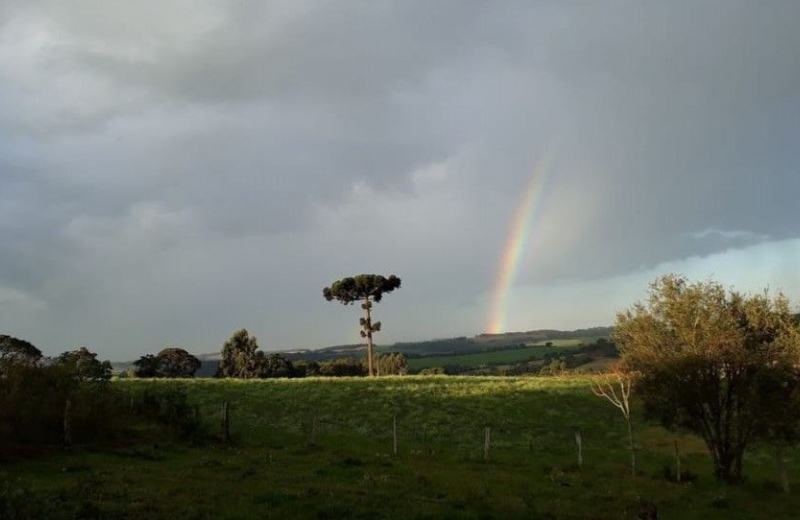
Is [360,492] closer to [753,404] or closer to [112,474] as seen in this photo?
[112,474]

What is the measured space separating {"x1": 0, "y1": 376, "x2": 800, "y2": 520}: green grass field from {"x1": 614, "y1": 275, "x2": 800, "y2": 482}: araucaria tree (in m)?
2.31

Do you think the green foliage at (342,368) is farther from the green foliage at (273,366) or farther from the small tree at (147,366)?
the small tree at (147,366)

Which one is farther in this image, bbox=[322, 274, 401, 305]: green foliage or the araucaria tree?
bbox=[322, 274, 401, 305]: green foliage

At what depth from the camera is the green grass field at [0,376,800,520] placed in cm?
1603

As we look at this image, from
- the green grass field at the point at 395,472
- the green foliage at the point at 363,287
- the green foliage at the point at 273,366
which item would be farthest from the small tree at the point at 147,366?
the green grass field at the point at 395,472

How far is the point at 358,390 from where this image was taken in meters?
58.5

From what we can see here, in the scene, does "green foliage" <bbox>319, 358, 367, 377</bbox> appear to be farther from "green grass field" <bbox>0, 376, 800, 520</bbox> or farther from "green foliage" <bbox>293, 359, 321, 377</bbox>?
"green grass field" <bbox>0, 376, 800, 520</bbox>

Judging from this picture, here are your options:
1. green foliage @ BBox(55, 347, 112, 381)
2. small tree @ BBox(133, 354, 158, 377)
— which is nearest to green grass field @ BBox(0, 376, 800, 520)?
green foliage @ BBox(55, 347, 112, 381)

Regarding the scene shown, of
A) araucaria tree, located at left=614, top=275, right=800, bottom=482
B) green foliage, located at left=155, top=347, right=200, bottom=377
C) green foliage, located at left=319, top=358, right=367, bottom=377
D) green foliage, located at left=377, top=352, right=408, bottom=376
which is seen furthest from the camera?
green foliage, located at left=377, top=352, right=408, bottom=376

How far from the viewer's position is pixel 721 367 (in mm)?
25703

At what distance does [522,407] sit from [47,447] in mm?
35378

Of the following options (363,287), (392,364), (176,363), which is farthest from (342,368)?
(363,287)

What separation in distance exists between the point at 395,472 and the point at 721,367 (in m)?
14.4

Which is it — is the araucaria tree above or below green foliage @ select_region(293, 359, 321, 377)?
above
